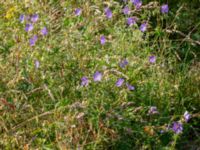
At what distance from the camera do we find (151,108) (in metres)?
3.33

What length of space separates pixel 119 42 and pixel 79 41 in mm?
267

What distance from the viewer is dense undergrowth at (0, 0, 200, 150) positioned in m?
3.19

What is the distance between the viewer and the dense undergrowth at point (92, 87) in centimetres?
319

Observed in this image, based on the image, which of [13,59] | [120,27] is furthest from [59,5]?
[13,59]

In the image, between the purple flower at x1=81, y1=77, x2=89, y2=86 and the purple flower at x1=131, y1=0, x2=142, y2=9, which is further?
the purple flower at x1=131, y1=0, x2=142, y2=9

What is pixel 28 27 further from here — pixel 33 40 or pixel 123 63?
pixel 123 63

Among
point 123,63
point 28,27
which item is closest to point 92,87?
point 123,63

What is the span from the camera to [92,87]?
3.34 meters

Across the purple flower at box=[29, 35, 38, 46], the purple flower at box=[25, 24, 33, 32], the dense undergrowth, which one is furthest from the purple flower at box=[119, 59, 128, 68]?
the purple flower at box=[25, 24, 33, 32]

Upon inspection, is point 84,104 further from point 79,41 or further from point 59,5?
point 59,5

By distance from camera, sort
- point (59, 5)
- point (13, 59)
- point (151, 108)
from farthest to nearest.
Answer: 1. point (59, 5)
2. point (13, 59)
3. point (151, 108)

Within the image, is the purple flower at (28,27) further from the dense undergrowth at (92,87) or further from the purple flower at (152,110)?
the purple flower at (152,110)

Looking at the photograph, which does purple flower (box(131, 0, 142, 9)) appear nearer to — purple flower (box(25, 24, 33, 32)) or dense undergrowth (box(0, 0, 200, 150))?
dense undergrowth (box(0, 0, 200, 150))

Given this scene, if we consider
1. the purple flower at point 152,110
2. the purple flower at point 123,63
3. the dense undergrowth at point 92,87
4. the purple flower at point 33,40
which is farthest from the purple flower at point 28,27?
the purple flower at point 152,110
